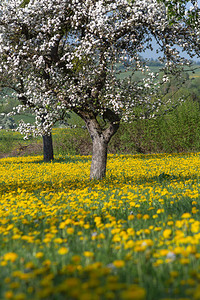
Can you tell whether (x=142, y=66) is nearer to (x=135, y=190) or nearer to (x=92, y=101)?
(x=92, y=101)

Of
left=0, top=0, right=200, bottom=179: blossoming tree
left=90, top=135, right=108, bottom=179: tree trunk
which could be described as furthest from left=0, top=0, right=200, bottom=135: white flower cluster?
left=90, top=135, right=108, bottom=179: tree trunk

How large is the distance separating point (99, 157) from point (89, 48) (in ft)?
12.7

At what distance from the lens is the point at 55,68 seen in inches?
389

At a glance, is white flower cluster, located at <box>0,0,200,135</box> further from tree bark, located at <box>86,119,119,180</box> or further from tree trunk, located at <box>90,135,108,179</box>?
tree trunk, located at <box>90,135,108,179</box>

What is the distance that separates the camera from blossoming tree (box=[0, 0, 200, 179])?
8.66m

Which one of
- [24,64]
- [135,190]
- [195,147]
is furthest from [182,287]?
[195,147]

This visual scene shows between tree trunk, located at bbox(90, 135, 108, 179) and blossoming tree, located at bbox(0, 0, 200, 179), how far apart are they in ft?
0.12

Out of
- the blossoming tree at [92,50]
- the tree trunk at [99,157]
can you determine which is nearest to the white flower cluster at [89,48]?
the blossoming tree at [92,50]

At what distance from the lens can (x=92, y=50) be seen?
8727mm

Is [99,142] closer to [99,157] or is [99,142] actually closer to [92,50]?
[99,157]

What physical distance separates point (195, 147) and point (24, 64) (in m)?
15.9

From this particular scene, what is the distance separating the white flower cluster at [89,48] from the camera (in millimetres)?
8641

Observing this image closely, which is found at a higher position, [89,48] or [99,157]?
[89,48]

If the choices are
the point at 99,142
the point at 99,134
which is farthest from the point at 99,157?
the point at 99,134
